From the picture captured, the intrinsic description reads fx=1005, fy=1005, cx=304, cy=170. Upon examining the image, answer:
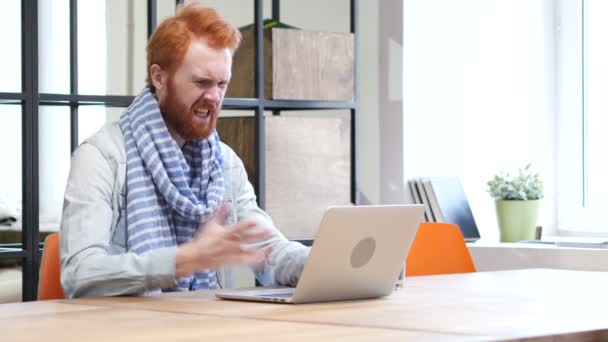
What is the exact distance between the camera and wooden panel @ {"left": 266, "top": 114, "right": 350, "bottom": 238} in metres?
3.48

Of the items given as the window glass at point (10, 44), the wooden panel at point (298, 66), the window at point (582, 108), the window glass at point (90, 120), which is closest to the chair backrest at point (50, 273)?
the wooden panel at point (298, 66)

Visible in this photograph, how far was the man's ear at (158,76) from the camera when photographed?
8.42 ft

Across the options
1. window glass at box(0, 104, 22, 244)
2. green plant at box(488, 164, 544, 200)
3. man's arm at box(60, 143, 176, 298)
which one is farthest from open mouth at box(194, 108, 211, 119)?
green plant at box(488, 164, 544, 200)

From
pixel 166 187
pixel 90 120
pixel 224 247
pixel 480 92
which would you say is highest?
pixel 480 92

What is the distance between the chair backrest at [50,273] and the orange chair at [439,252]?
1067 mm

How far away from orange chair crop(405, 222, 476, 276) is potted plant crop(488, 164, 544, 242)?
51.3 inches

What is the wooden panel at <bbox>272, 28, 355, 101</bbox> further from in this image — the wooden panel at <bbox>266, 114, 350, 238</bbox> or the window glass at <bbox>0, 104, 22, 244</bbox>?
the window glass at <bbox>0, 104, 22, 244</bbox>

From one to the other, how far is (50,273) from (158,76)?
1.94ft

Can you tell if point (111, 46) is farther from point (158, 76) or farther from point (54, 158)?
point (158, 76)

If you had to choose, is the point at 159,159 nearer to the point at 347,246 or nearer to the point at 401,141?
the point at 347,246

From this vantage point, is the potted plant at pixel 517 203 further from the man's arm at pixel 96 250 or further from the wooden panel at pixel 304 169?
the man's arm at pixel 96 250

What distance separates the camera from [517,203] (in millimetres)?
4203

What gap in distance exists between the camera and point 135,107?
253 cm

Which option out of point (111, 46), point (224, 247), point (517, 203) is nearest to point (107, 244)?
point (224, 247)
